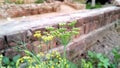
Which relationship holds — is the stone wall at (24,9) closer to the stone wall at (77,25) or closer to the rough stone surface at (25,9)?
the rough stone surface at (25,9)

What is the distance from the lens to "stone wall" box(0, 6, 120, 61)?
2.13 meters

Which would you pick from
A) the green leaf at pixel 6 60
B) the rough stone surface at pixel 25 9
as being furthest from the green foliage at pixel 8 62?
the rough stone surface at pixel 25 9

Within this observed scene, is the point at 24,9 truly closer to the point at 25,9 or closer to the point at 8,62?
the point at 25,9

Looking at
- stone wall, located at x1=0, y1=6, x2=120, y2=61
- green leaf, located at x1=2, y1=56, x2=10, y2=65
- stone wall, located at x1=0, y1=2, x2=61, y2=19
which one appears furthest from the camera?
stone wall, located at x1=0, y1=2, x2=61, y2=19

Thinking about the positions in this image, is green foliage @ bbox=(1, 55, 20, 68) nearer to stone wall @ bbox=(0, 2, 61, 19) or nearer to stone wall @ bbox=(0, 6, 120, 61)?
stone wall @ bbox=(0, 6, 120, 61)

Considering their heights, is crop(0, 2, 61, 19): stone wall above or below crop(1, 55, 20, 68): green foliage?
below

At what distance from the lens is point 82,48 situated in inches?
127

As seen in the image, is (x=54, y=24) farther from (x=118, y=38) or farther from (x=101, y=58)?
(x=118, y=38)

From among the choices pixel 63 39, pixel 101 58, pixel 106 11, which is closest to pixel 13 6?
pixel 106 11

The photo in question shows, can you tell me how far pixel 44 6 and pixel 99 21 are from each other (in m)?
3.12

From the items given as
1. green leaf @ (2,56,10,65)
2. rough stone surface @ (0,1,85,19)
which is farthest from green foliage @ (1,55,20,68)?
rough stone surface @ (0,1,85,19)

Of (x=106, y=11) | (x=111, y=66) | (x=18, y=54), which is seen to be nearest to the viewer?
(x=18, y=54)

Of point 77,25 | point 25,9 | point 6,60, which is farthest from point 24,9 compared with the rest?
point 6,60

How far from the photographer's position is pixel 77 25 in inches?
124
